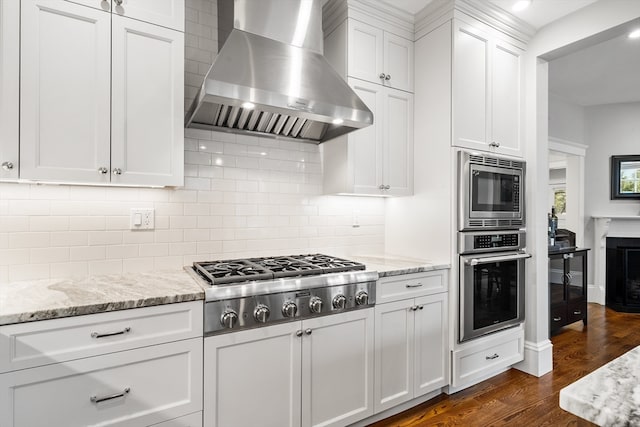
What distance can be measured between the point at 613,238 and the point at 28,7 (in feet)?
21.5

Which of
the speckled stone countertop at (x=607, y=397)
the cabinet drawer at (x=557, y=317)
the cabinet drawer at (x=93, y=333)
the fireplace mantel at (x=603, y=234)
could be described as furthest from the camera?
the fireplace mantel at (x=603, y=234)

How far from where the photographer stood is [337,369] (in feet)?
6.33

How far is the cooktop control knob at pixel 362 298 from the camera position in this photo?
198 cm

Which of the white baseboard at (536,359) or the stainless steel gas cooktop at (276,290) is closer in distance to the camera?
the stainless steel gas cooktop at (276,290)

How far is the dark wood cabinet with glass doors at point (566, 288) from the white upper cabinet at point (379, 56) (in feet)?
8.41

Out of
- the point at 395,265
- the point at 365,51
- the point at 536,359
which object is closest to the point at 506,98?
the point at 365,51

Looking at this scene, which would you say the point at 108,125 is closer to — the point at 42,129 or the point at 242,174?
the point at 42,129

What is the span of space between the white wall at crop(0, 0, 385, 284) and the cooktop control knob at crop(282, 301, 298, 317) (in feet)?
2.50

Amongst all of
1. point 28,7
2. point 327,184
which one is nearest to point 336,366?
point 327,184

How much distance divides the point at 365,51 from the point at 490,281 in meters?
1.93

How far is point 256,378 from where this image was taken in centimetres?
169

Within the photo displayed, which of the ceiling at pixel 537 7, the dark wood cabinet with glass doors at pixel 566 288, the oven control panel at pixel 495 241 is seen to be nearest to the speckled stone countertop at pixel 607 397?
the oven control panel at pixel 495 241

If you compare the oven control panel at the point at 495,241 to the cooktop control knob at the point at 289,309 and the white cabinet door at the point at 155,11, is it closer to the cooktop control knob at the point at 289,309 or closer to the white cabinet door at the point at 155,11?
the cooktop control knob at the point at 289,309

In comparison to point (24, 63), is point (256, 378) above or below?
below
